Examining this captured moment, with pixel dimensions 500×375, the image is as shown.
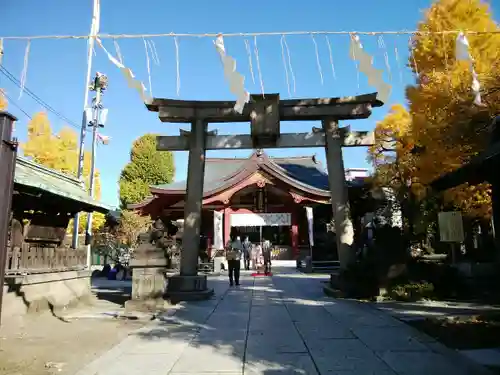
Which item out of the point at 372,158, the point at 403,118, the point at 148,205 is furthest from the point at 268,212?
the point at 403,118

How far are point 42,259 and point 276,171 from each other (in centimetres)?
1605

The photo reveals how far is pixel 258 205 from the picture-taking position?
2483cm

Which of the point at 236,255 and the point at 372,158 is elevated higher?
the point at 372,158

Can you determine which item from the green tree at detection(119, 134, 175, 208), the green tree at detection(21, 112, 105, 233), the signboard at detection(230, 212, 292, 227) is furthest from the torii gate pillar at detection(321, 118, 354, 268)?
the green tree at detection(119, 134, 175, 208)

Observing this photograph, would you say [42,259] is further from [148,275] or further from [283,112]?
[283,112]

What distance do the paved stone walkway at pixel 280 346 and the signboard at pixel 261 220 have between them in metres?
16.3

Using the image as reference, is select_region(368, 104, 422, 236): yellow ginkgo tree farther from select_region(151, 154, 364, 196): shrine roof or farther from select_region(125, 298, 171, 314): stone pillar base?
select_region(125, 298, 171, 314): stone pillar base

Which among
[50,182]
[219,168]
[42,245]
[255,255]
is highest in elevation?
[219,168]

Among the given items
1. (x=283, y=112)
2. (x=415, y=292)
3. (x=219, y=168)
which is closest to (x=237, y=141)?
(x=283, y=112)

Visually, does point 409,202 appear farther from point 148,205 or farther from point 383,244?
point 148,205

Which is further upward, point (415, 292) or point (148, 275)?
point (148, 275)

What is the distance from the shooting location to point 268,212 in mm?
25781

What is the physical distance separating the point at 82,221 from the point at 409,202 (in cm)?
2925

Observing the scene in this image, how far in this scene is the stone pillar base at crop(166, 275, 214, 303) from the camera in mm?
10508
